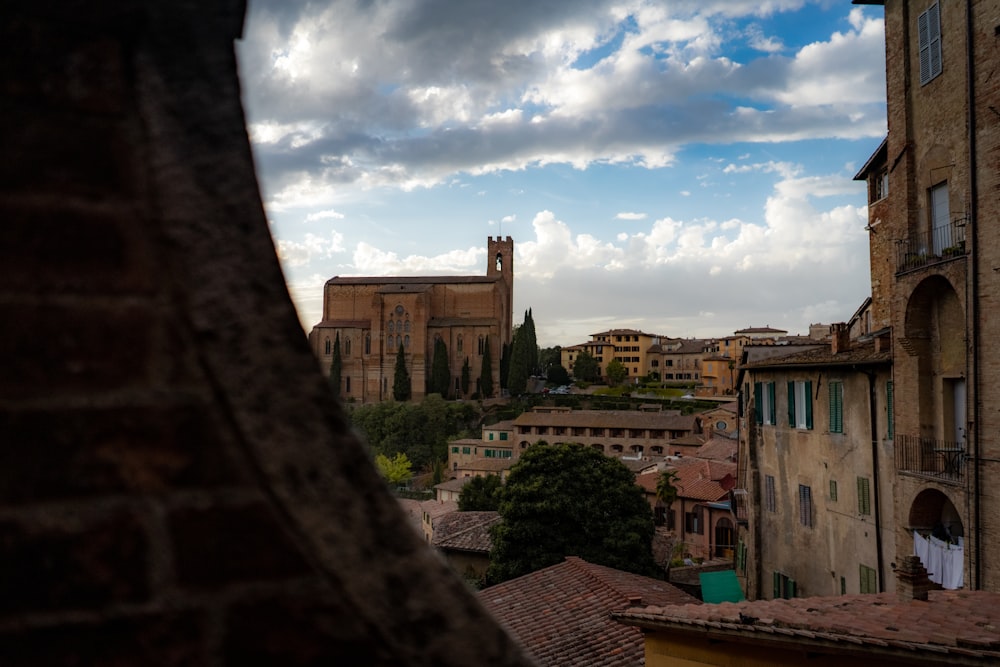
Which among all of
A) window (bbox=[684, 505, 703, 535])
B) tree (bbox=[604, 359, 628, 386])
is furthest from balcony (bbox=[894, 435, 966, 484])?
tree (bbox=[604, 359, 628, 386])

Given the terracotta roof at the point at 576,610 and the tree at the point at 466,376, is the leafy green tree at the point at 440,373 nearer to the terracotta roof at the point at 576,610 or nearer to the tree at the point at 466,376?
the tree at the point at 466,376

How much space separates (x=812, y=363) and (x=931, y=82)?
6410mm

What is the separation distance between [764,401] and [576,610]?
9.09 meters

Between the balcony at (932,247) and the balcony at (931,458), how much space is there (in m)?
3.32

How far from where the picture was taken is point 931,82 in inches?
557

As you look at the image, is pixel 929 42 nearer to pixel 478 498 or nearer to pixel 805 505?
pixel 805 505

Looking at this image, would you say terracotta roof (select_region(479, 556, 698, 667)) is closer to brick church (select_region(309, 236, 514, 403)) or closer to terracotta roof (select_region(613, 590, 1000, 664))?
terracotta roof (select_region(613, 590, 1000, 664))

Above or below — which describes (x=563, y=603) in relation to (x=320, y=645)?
below

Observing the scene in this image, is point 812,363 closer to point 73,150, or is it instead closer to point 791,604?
point 791,604

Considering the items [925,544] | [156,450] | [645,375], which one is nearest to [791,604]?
[925,544]

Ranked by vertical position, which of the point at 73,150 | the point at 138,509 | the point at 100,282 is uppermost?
the point at 73,150

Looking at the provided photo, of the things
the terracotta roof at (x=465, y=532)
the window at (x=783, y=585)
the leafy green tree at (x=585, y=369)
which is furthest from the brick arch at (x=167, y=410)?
the leafy green tree at (x=585, y=369)

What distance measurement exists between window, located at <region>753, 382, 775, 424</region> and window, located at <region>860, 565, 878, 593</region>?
5.05 m

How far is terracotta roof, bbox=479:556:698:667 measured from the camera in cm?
1262
